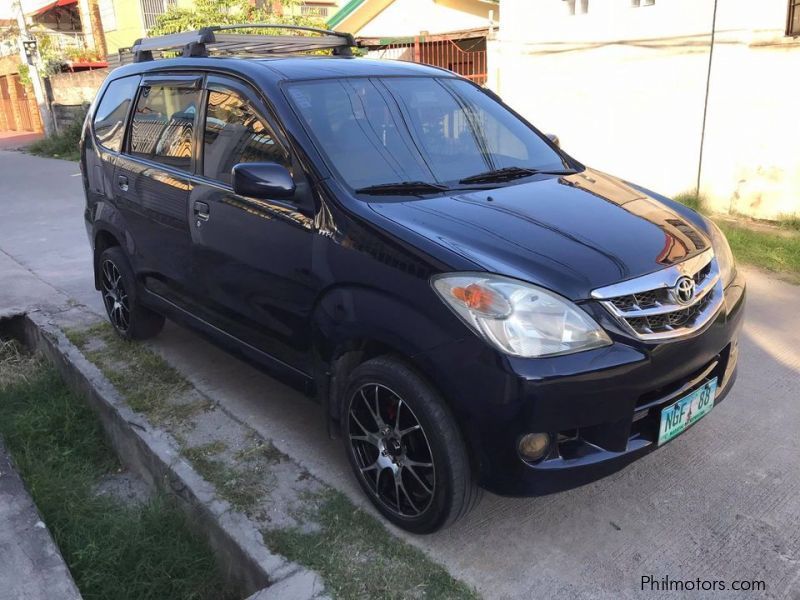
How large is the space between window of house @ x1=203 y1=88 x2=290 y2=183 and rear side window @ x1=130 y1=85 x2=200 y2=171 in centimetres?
18

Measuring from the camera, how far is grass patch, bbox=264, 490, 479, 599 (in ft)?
7.88

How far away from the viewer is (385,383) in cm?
255

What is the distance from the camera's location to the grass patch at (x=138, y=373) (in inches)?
149

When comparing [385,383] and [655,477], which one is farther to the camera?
[655,477]

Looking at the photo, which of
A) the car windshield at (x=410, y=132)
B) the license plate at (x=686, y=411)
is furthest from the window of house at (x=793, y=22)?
the license plate at (x=686, y=411)

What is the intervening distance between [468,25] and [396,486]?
11.0m

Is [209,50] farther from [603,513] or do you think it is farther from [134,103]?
[603,513]

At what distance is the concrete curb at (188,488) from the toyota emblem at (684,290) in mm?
1622

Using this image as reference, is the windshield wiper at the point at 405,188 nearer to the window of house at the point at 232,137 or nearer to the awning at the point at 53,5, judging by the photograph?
the window of house at the point at 232,137

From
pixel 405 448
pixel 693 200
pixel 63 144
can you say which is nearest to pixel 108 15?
pixel 63 144

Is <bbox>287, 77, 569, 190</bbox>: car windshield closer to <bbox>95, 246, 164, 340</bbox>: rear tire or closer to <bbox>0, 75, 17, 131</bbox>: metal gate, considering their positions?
<bbox>95, 246, 164, 340</bbox>: rear tire

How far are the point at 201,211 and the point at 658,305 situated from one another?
7.25 ft

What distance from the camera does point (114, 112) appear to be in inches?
178

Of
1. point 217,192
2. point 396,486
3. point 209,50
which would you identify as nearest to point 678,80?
point 209,50
